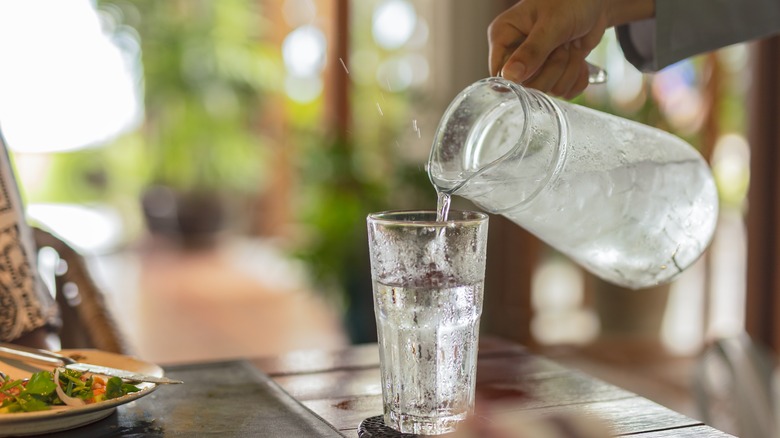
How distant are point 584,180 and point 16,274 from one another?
0.82 metres

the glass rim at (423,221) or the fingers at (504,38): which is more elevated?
the fingers at (504,38)

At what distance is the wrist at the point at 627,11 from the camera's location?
1126 millimetres

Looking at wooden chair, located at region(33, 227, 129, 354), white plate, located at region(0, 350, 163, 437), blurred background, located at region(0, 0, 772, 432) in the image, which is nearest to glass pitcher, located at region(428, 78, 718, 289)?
white plate, located at region(0, 350, 163, 437)

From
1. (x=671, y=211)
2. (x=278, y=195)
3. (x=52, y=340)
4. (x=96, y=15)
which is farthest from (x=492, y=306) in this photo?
(x=96, y=15)

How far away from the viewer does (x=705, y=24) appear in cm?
115

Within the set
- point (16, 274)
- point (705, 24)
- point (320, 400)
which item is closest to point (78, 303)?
point (16, 274)

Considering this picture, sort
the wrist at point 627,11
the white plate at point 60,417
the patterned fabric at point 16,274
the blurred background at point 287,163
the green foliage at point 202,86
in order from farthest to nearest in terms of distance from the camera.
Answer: the green foliage at point 202,86
the blurred background at point 287,163
the patterned fabric at point 16,274
the wrist at point 627,11
the white plate at point 60,417

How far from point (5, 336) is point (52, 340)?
14cm

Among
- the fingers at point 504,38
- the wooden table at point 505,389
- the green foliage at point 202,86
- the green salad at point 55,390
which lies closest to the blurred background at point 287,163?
the green foliage at point 202,86

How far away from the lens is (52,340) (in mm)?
1438

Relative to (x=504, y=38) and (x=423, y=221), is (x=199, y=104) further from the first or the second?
(x=423, y=221)

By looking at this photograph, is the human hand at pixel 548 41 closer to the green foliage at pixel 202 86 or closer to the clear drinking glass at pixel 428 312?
the clear drinking glass at pixel 428 312

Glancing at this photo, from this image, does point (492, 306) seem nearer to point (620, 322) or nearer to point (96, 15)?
point (620, 322)

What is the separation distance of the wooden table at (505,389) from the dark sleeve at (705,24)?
41 cm
